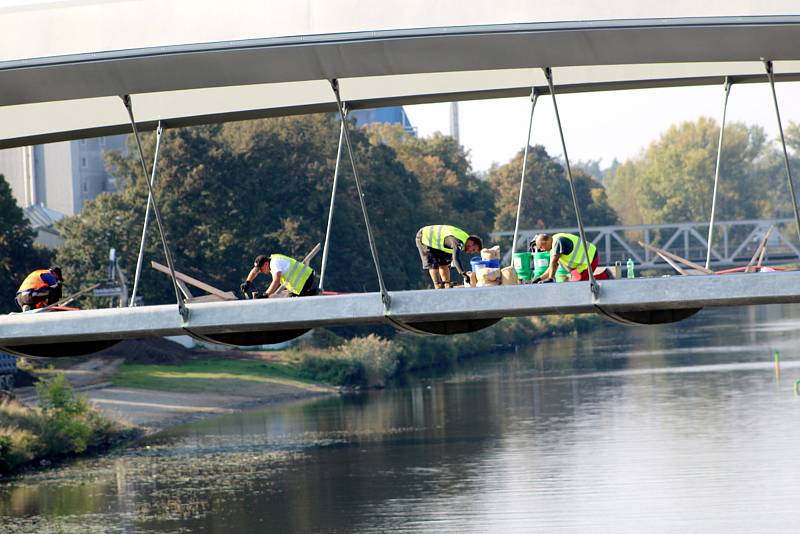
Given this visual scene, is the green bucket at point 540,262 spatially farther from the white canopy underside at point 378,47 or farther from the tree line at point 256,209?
the tree line at point 256,209

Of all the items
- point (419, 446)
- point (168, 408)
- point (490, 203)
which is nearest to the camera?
point (419, 446)

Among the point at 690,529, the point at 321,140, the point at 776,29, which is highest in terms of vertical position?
the point at 321,140

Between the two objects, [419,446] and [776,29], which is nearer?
[776,29]

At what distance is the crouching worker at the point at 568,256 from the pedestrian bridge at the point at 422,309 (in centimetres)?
104

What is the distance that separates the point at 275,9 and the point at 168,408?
143 feet

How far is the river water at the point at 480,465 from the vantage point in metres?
35.1

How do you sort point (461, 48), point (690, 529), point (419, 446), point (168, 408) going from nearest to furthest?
point (461, 48), point (690, 529), point (419, 446), point (168, 408)

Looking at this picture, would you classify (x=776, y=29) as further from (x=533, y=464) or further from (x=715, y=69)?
(x=533, y=464)

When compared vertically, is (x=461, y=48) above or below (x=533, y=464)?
above

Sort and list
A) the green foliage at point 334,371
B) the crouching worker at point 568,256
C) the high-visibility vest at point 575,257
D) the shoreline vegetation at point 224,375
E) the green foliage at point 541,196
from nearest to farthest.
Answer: the crouching worker at point 568,256 < the high-visibility vest at point 575,257 < the shoreline vegetation at point 224,375 < the green foliage at point 334,371 < the green foliage at point 541,196

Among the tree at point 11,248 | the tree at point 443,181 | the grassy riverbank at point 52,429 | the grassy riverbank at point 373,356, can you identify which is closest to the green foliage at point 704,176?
the tree at point 443,181

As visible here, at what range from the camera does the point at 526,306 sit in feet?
47.6

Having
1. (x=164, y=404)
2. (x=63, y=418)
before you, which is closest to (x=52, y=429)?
(x=63, y=418)

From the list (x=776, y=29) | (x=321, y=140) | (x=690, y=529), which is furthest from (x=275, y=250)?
(x=776, y=29)
